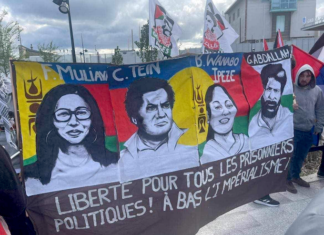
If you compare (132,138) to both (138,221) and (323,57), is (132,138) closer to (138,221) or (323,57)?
(138,221)

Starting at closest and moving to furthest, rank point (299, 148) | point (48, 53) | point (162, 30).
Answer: point (299, 148) < point (162, 30) < point (48, 53)

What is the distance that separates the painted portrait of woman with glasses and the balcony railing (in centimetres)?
4574

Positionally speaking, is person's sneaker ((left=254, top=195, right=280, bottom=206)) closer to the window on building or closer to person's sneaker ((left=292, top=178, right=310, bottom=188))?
person's sneaker ((left=292, top=178, right=310, bottom=188))

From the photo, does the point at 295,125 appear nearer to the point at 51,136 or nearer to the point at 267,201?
the point at 267,201

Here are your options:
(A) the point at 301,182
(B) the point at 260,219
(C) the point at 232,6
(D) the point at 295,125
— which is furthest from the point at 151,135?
(C) the point at 232,6

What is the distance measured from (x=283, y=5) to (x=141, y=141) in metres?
46.4

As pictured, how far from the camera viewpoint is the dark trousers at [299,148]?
3.94 meters

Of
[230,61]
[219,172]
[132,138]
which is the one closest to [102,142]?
[132,138]

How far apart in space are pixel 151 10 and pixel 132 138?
4.56 m

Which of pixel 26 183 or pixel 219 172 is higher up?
pixel 26 183

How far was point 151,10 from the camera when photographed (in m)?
6.15

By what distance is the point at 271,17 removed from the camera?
4228 cm

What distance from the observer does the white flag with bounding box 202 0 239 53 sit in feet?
20.0

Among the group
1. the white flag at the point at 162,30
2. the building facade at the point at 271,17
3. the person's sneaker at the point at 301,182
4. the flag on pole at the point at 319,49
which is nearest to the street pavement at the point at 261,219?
the person's sneaker at the point at 301,182
